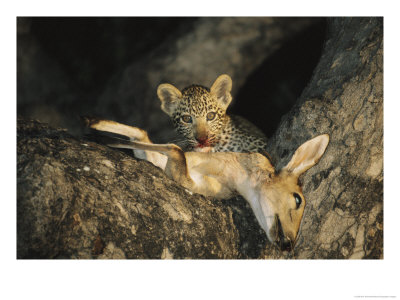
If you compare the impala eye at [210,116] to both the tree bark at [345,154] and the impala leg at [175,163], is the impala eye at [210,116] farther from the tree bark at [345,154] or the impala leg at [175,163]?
the impala leg at [175,163]

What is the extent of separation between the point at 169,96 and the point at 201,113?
Result: 31cm

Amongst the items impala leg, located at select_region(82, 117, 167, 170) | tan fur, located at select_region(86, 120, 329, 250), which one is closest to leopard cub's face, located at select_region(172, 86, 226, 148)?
tan fur, located at select_region(86, 120, 329, 250)

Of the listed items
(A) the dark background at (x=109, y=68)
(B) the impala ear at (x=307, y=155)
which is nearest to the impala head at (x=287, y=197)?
(B) the impala ear at (x=307, y=155)

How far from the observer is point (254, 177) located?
2494mm

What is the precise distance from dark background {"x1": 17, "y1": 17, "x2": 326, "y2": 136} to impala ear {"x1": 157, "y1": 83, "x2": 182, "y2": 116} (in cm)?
126

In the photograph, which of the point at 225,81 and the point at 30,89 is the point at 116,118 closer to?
the point at 30,89

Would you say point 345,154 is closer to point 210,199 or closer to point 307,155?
point 307,155

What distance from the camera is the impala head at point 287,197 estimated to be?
7.38 feet

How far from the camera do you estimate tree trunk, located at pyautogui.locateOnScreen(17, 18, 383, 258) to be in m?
1.91

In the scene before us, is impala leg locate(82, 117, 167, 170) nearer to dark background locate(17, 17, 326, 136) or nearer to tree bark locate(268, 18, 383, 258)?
tree bark locate(268, 18, 383, 258)

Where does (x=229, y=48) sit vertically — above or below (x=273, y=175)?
above
